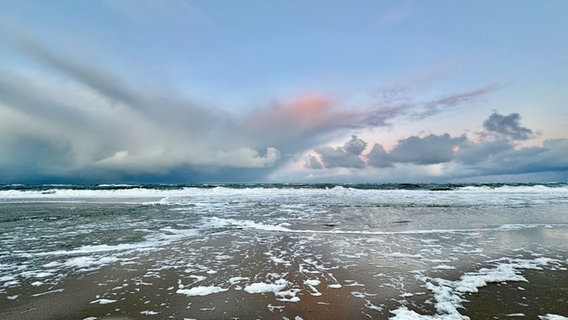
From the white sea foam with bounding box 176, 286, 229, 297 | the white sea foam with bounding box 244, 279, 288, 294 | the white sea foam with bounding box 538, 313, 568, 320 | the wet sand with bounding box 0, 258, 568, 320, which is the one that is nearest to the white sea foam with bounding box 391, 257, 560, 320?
the wet sand with bounding box 0, 258, 568, 320

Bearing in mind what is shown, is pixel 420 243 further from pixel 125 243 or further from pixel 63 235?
pixel 63 235

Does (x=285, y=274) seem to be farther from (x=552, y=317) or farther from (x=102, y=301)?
(x=552, y=317)

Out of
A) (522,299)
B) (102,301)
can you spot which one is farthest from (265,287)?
(522,299)

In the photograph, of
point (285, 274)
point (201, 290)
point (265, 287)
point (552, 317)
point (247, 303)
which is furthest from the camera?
point (285, 274)

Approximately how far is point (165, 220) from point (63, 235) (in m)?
4.23

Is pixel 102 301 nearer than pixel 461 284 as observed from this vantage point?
Yes

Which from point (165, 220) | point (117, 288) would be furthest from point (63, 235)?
point (117, 288)

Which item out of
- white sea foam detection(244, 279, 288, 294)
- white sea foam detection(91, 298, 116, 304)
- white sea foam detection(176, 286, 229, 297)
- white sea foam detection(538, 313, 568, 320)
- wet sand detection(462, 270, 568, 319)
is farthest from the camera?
white sea foam detection(244, 279, 288, 294)

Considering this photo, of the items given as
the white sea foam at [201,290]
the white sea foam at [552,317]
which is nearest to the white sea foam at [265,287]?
the white sea foam at [201,290]

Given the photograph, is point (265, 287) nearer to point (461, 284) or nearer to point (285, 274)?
point (285, 274)

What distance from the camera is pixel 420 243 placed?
337 inches

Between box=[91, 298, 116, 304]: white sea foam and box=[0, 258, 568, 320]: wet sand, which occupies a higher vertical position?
box=[91, 298, 116, 304]: white sea foam

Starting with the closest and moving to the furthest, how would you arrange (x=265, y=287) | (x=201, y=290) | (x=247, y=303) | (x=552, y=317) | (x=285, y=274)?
(x=552, y=317) < (x=247, y=303) < (x=201, y=290) < (x=265, y=287) < (x=285, y=274)

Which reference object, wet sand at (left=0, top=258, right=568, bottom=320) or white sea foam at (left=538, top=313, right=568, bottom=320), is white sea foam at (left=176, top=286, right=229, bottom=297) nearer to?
wet sand at (left=0, top=258, right=568, bottom=320)
